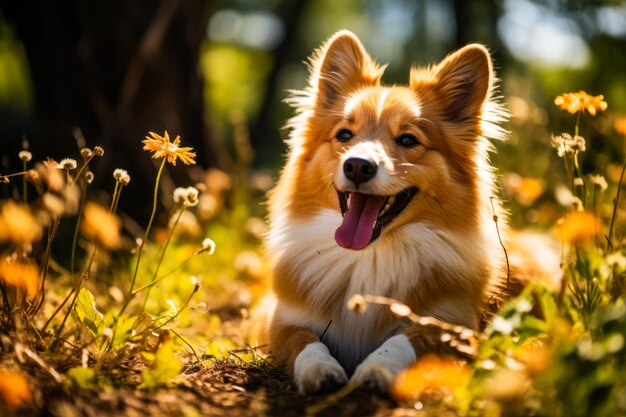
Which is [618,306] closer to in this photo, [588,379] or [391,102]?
[588,379]

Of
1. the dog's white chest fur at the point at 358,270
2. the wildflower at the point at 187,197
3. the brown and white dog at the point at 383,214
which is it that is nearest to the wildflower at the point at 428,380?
the brown and white dog at the point at 383,214

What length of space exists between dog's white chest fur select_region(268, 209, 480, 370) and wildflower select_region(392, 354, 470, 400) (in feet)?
1.85

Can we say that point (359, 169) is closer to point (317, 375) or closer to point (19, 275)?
point (317, 375)

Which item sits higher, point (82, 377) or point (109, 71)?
point (109, 71)

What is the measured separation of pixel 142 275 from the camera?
4.48 m

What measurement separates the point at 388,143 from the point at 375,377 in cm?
139

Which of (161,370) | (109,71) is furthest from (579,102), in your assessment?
(109,71)

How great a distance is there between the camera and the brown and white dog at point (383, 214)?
3188 mm

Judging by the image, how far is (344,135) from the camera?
3.70 metres

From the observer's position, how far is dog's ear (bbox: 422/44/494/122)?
12.1 ft

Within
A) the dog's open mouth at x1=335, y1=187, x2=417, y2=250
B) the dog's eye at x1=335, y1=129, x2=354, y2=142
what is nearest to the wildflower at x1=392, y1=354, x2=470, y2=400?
the dog's open mouth at x1=335, y1=187, x2=417, y2=250

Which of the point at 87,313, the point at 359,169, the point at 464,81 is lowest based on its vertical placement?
the point at 87,313

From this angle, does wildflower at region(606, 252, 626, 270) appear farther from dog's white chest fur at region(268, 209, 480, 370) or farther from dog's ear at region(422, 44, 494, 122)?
dog's ear at region(422, 44, 494, 122)

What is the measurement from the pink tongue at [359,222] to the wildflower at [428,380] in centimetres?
77
